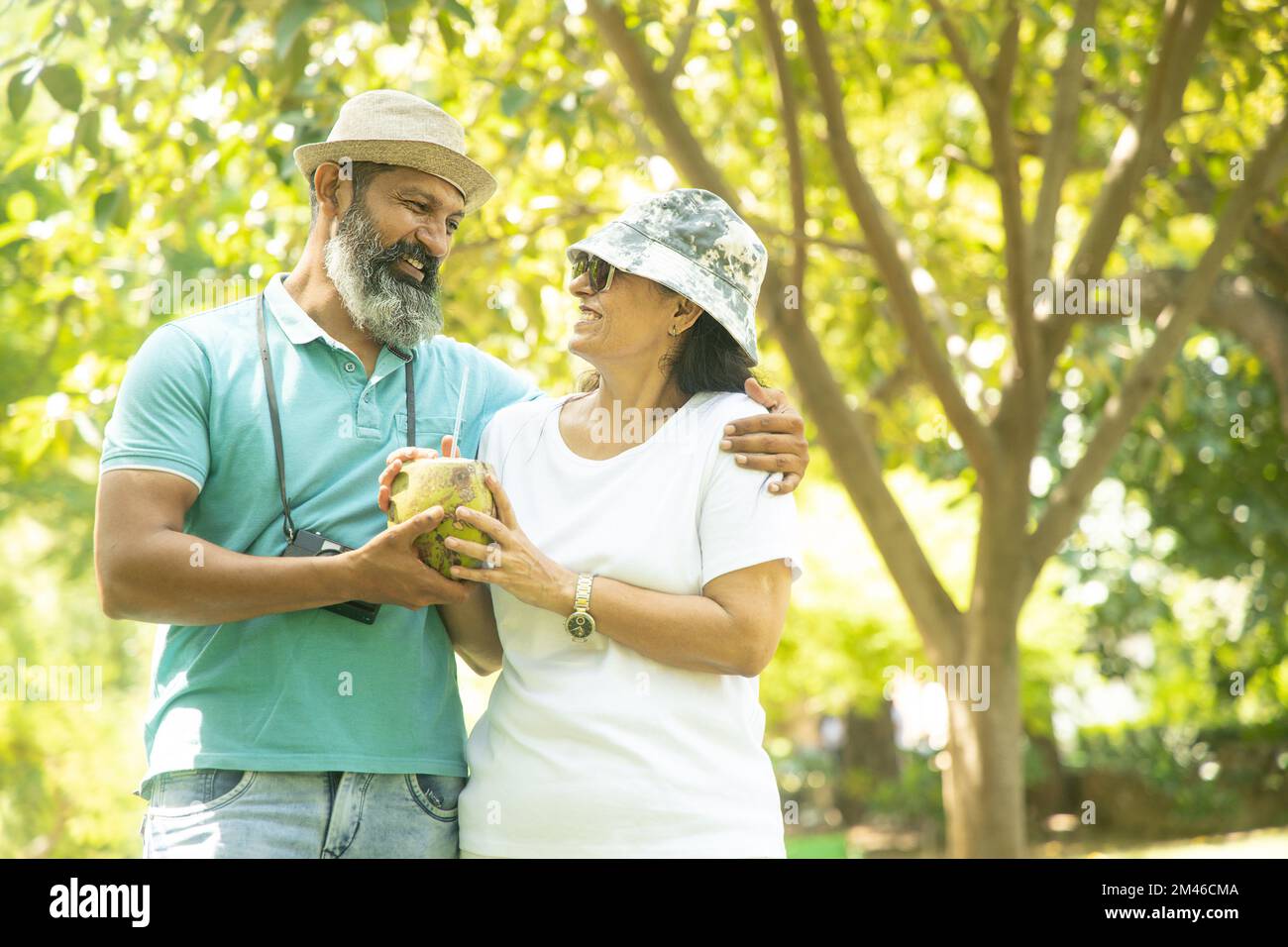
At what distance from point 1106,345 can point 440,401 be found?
216 inches

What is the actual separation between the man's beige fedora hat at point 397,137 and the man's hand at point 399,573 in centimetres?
103

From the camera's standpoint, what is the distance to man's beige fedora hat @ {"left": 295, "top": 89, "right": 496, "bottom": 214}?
3117mm

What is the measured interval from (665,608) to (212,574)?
2.92 ft

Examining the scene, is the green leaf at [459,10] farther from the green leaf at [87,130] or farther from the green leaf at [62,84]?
the green leaf at [87,130]

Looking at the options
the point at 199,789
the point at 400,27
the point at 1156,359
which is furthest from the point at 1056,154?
the point at 199,789

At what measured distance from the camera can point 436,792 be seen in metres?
2.85

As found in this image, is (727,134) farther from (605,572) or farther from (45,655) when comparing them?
(45,655)

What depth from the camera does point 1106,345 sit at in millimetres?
7609

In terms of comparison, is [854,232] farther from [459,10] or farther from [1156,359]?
[459,10]

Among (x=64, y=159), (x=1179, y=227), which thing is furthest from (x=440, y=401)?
(x=1179, y=227)

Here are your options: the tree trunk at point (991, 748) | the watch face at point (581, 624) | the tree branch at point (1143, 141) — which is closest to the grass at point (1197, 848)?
the tree trunk at point (991, 748)

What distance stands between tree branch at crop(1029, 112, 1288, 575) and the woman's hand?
366cm

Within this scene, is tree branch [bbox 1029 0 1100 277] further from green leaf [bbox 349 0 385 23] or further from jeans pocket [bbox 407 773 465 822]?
jeans pocket [bbox 407 773 465 822]

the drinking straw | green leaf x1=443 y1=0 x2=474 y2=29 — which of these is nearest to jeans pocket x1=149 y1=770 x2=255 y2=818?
the drinking straw
